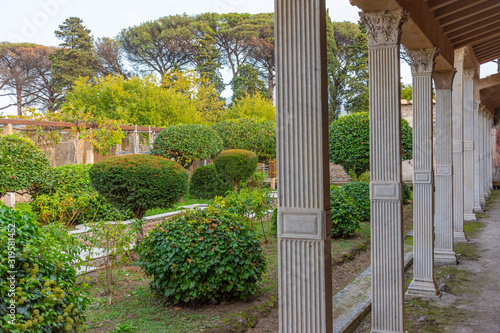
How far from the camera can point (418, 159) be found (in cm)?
509

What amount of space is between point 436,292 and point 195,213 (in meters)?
3.05

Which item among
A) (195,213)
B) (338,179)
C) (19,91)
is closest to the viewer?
(195,213)

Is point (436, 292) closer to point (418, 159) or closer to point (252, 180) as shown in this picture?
point (418, 159)

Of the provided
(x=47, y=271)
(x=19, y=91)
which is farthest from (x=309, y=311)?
(x=19, y=91)

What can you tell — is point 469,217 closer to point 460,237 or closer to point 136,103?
point 460,237

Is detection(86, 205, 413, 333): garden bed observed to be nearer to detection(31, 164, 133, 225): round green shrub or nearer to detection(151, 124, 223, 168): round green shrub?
detection(31, 164, 133, 225): round green shrub

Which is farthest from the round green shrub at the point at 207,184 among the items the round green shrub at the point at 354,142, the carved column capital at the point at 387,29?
the carved column capital at the point at 387,29

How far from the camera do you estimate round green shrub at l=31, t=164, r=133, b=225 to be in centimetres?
842

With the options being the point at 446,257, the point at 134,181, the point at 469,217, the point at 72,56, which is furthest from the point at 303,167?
the point at 72,56

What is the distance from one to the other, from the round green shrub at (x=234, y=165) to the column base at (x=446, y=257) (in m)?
7.55

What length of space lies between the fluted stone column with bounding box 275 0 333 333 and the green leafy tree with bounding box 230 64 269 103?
31256 millimetres

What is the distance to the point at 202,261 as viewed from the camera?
4.38 meters

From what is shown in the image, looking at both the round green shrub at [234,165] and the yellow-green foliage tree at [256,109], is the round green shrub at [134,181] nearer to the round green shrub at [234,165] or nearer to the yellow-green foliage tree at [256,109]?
the round green shrub at [234,165]

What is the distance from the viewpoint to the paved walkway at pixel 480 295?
4238mm
